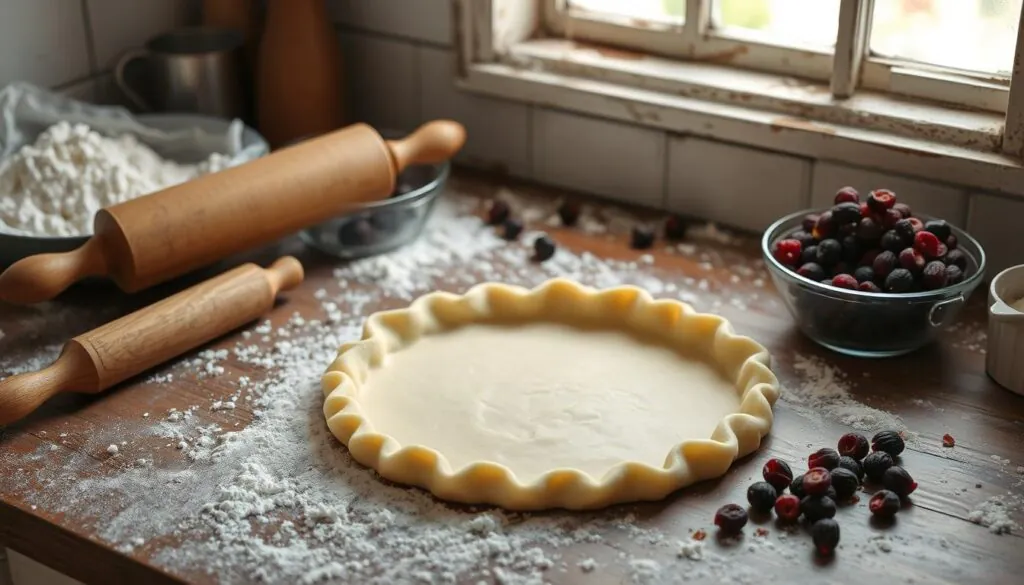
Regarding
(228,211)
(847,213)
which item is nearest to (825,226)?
(847,213)

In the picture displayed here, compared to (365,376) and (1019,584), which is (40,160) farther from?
(1019,584)

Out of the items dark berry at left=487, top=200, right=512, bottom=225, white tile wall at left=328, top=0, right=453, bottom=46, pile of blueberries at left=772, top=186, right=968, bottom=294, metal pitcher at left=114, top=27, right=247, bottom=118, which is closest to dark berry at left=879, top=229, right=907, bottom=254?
pile of blueberries at left=772, top=186, right=968, bottom=294

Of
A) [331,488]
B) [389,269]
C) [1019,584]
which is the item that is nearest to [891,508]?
[1019,584]

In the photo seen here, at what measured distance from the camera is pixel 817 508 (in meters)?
1.03

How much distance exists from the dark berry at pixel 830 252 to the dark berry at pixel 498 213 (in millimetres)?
502

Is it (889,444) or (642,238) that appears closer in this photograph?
(889,444)

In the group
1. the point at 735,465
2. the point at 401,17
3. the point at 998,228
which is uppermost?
the point at 401,17

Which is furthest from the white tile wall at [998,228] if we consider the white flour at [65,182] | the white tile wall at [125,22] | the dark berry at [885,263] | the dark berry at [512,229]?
the white tile wall at [125,22]

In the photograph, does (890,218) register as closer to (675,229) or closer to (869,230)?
(869,230)

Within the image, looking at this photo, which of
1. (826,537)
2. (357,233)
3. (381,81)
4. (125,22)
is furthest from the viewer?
(381,81)

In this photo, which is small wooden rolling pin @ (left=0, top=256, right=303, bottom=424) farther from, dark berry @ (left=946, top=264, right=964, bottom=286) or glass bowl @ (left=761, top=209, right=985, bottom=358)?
dark berry @ (left=946, top=264, right=964, bottom=286)

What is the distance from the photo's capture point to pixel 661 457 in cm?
112

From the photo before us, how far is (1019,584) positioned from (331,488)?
0.60 m

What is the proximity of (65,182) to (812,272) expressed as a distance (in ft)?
2.93
